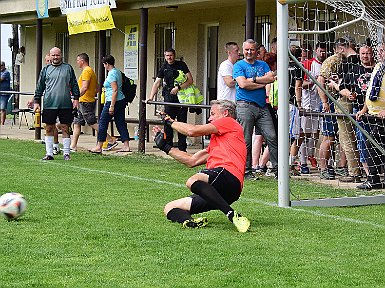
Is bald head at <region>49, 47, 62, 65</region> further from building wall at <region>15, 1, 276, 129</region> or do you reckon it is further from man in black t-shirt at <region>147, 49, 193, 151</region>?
building wall at <region>15, 1, 276, 129</region>

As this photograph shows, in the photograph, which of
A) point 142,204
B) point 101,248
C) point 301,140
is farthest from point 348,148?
point 101,248

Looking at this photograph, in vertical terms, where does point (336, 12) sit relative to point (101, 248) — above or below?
above

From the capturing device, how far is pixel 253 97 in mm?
14219

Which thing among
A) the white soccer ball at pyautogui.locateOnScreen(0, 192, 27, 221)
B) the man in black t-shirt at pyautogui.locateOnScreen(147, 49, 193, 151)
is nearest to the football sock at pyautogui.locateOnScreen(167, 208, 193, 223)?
the white soccer ball at pyautogui.locateOnScreen(0, 192, 27, 221)

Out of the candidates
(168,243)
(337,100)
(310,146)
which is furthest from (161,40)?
(168,243)

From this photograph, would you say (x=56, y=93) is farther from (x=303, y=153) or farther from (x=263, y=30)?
(x=303, y=153)

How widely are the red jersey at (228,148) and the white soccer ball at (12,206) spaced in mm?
1883

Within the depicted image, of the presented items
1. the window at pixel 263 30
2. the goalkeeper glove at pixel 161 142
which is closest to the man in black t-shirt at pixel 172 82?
the window at pixel 263 30

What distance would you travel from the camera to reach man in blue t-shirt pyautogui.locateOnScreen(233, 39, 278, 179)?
46.0 ft

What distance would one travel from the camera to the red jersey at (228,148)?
9867mm

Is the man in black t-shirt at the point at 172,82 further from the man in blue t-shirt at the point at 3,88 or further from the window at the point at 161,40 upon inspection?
the man in blue t-shirt at the point at 3,88

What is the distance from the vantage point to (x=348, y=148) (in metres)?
14.1

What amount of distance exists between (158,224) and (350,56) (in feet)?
17.2

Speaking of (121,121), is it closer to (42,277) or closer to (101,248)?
(101,248)
